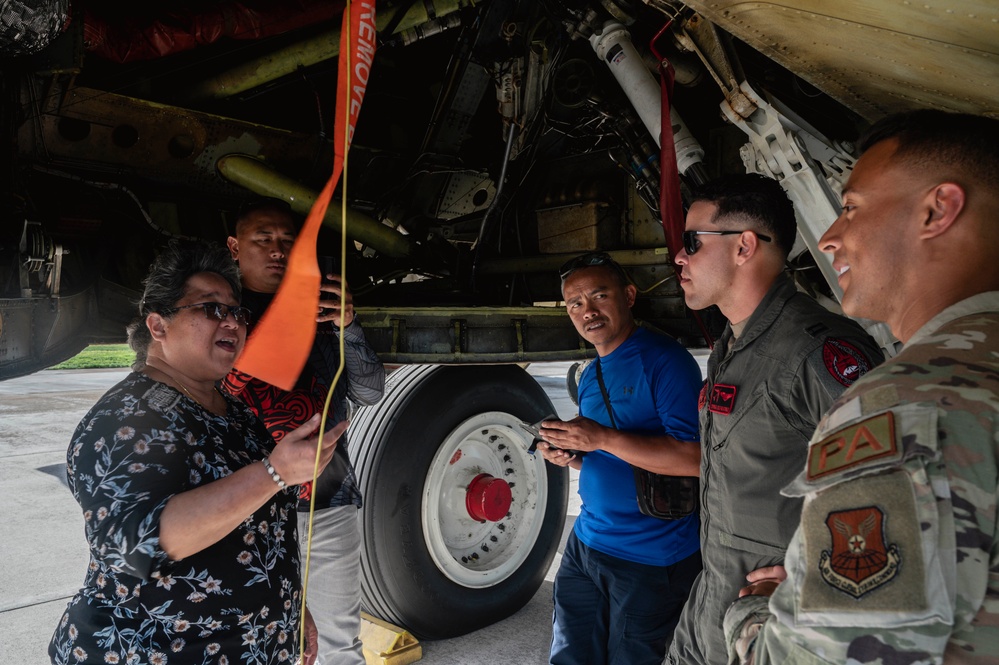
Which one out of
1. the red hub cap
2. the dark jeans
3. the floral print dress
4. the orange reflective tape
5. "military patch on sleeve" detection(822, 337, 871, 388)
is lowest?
the dark jeans

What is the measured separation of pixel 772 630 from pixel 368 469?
2459 mm

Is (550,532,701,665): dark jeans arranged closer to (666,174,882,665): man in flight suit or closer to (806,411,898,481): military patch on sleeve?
(666,174,882,665): man in flight suit

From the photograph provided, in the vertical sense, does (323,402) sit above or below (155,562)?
above

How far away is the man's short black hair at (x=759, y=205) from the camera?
1.80 metres

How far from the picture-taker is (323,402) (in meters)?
2.36

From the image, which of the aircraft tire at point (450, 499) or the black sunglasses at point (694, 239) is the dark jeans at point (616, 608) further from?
the black sunglasses at point (694, 239)

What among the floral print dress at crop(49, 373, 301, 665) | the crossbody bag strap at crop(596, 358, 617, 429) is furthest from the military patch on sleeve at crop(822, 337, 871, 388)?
the floral print dress at crop(49, 373, 301, 665)

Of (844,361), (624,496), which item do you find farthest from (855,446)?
(624,496)

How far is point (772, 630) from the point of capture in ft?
2.80

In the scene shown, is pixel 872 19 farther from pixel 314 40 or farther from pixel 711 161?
pixel 314 40

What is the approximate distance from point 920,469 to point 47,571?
4504 millimetres

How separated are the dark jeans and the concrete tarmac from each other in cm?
83

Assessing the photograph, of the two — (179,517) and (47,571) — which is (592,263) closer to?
(179,517)

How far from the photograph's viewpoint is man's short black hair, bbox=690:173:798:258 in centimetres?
180
